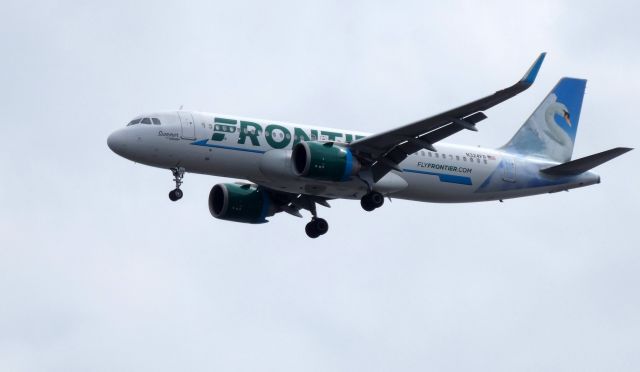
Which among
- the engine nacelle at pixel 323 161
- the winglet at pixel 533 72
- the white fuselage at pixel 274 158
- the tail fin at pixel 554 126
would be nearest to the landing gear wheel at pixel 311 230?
the white fuselage at pixel 274 158

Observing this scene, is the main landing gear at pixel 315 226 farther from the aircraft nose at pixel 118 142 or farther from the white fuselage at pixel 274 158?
the aircraft nose at pixel 118 142

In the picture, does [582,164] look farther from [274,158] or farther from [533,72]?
[274,158]

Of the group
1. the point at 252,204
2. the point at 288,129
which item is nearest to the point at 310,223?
the point at 252,204

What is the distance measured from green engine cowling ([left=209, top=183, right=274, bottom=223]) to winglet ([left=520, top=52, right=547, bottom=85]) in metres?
15.9

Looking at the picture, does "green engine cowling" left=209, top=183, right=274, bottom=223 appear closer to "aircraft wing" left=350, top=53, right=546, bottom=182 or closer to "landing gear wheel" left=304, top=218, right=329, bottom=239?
"landing gear wheel" left=304, top=218, right=329, bottom=239

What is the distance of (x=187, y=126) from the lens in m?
51.4

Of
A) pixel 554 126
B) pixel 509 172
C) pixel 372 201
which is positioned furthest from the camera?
pixel 554 126

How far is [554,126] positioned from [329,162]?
15642mm

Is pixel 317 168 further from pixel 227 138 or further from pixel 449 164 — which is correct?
pixel 449 164

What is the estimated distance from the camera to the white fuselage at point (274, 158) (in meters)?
51.2

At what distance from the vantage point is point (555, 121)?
62594 mm

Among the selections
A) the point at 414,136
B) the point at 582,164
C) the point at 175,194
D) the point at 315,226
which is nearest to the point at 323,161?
the point at 414,136

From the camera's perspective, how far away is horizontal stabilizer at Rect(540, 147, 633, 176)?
53.5 meters

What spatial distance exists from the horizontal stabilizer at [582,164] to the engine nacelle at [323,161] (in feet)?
34.2
